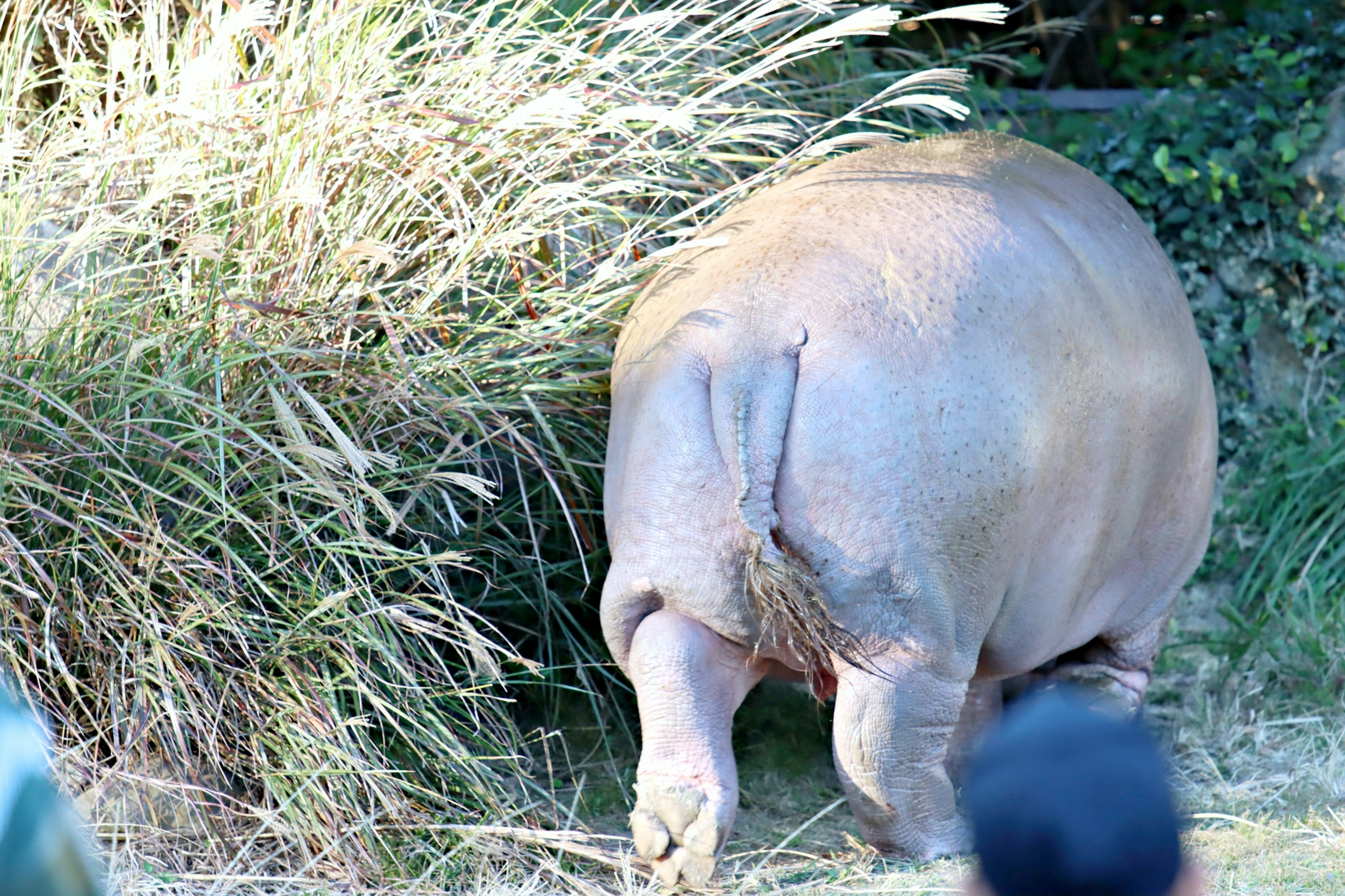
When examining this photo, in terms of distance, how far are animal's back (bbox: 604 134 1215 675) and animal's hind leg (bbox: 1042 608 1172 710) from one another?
468 mm

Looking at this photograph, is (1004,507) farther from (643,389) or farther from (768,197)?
(768,197)

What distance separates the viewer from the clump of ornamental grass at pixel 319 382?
268 cm

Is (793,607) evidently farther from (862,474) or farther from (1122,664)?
(1122,664)

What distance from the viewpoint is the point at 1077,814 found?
101 cm

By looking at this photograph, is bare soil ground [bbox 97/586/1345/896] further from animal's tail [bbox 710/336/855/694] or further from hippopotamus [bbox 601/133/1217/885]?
animal's tail [bbox 710/336/855/694]

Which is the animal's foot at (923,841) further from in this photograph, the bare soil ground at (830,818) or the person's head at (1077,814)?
the person's head at (1077,814)

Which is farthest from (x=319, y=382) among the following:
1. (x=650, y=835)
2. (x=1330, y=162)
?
(x=1330, y=162)

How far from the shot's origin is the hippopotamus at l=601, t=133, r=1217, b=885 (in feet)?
8.36

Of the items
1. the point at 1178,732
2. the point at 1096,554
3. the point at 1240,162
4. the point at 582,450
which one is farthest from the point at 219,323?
the point at 1240,162

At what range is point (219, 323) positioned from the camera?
2.94 metres

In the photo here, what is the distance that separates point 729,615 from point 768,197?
106cm

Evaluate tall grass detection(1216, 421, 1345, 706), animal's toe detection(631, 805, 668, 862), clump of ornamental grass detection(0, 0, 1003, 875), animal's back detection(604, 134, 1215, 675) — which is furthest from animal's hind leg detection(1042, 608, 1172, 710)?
animal's toe detection(631, 805, 668, 862)

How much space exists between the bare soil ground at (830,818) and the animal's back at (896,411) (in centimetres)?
50

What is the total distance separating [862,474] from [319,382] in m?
1.24
